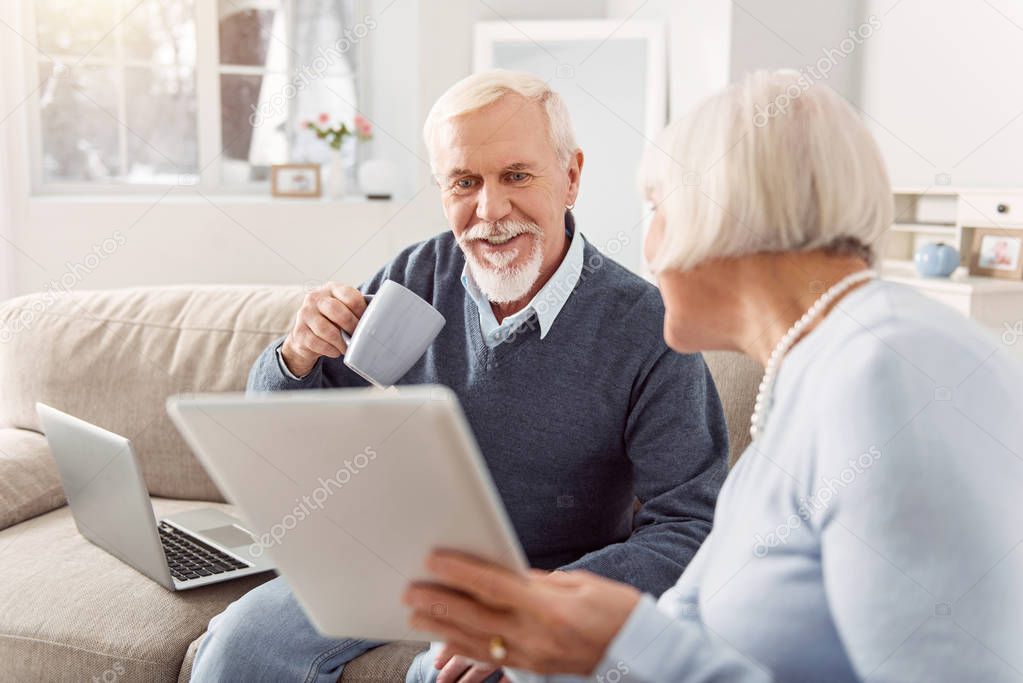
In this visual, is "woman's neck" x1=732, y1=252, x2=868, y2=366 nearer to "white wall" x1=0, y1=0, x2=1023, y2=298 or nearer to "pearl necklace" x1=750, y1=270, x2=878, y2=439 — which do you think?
"pearl necklace" x1=750, y1=270, x2=878, y2=439

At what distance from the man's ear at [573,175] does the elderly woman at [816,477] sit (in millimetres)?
731

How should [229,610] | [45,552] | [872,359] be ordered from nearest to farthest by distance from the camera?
[872,359] → [229,610] → [45,552]

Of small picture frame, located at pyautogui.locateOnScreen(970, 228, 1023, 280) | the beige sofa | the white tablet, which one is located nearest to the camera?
the white tablet

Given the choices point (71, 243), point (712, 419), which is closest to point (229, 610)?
point (712, 419)

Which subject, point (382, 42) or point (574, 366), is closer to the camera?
point (574, 366)

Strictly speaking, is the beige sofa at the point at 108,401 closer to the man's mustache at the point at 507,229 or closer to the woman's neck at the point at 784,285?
the man's mustache at the point at 507,229

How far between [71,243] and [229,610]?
3.07 metres

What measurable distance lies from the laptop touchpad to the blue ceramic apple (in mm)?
2560

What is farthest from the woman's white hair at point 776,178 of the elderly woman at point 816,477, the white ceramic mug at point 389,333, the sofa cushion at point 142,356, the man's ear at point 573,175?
the sofa cushion at point 142,356

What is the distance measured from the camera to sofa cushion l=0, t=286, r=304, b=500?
84.7 inches

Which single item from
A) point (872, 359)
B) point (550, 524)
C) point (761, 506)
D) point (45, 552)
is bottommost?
point (45, 552)

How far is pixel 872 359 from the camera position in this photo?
0.85 metres

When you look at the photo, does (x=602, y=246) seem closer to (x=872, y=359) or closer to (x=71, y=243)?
(x=71, y=243)

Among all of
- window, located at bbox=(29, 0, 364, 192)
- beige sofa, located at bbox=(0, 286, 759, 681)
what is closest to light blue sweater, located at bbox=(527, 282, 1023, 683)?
beige sofa, located at bbox=(0, 286, 759, 681)
